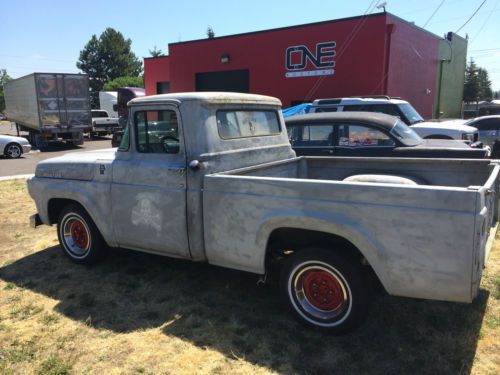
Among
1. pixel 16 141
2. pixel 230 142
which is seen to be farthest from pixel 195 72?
pixel 230 142

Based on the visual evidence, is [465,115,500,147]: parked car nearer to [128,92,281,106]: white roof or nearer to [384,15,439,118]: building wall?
[384,15,439,118]: building wall

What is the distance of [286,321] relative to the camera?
11.7 feet

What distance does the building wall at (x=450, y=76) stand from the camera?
2176 centimetres

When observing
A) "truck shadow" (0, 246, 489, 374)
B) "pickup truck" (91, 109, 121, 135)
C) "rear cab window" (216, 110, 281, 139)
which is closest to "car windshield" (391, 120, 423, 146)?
"rear cab window" (216, 110, 281, 139)

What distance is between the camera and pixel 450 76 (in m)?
23.8

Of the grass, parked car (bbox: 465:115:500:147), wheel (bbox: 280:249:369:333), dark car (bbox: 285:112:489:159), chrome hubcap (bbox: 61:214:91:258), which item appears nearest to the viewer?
the grass

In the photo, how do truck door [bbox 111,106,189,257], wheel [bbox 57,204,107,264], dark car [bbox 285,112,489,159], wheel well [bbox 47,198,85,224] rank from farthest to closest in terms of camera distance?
dark car [bbox 285,112,489,159] → wheel well [bbox 47,198,85,224] → wheel [bbox 57,204,107,264] → truck door [bbox 111,106,189,257]

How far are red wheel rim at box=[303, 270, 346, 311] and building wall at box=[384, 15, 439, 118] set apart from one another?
43.5 ft

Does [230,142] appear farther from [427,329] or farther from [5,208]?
[5,208]

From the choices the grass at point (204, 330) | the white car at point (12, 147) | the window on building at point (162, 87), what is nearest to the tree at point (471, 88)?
the window on building at point (162, 87)

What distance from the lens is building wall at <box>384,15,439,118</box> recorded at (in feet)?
49.9

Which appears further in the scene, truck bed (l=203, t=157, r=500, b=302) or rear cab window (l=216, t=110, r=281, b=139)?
rear cab window (l=216, t=110, r=281, b=139)

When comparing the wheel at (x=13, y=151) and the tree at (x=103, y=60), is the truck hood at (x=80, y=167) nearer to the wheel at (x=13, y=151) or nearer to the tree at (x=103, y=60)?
the wheel at (x=13, y=151)

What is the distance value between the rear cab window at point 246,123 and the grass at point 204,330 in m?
1.55
